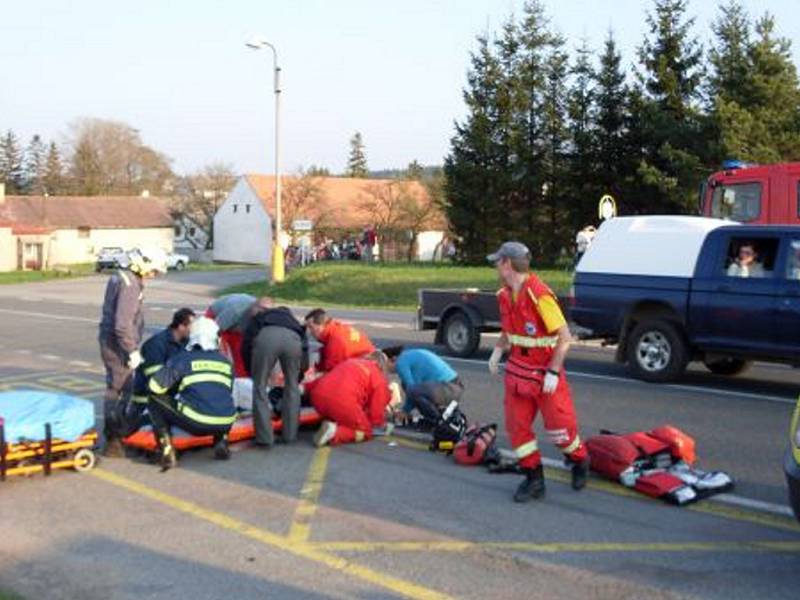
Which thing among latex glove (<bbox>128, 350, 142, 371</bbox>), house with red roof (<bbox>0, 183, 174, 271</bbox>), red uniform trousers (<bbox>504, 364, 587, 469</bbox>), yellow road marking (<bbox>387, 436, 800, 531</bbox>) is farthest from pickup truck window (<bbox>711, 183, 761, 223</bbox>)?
house with red roof (<bbox>0, 183, 174, 271</bbox>)

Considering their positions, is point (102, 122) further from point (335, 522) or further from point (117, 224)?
point (335, 522)

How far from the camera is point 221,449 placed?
326 inches

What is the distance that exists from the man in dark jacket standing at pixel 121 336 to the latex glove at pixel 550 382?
3.60 m

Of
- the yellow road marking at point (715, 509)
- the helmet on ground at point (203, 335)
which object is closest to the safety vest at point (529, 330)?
the yellow road marking at point (715, 509)

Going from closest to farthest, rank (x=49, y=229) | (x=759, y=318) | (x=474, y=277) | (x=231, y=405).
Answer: (x=231, y=405)
(x=759, y=318)
(x=474, y=277)
(x=49, y=229)

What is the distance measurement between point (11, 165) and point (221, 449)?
393 feet

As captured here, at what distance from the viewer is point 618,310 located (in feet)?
41.5

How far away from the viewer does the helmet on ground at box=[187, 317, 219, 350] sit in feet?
27.1

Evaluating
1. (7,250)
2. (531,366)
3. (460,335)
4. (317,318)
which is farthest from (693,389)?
(7,250)

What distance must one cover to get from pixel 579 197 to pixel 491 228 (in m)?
3.82

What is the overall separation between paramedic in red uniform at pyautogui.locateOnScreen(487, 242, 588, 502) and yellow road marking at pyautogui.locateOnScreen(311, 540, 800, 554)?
0.95 meters

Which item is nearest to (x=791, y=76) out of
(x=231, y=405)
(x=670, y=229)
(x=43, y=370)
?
(x=670, y=229)

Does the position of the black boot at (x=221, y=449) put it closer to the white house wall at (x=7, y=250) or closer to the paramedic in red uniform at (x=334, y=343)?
the paramedic in red uniform at (x=334, y=343)

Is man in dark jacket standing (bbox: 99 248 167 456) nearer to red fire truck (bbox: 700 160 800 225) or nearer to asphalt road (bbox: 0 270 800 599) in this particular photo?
asphalt road (bbox: 0 270 800 599)
